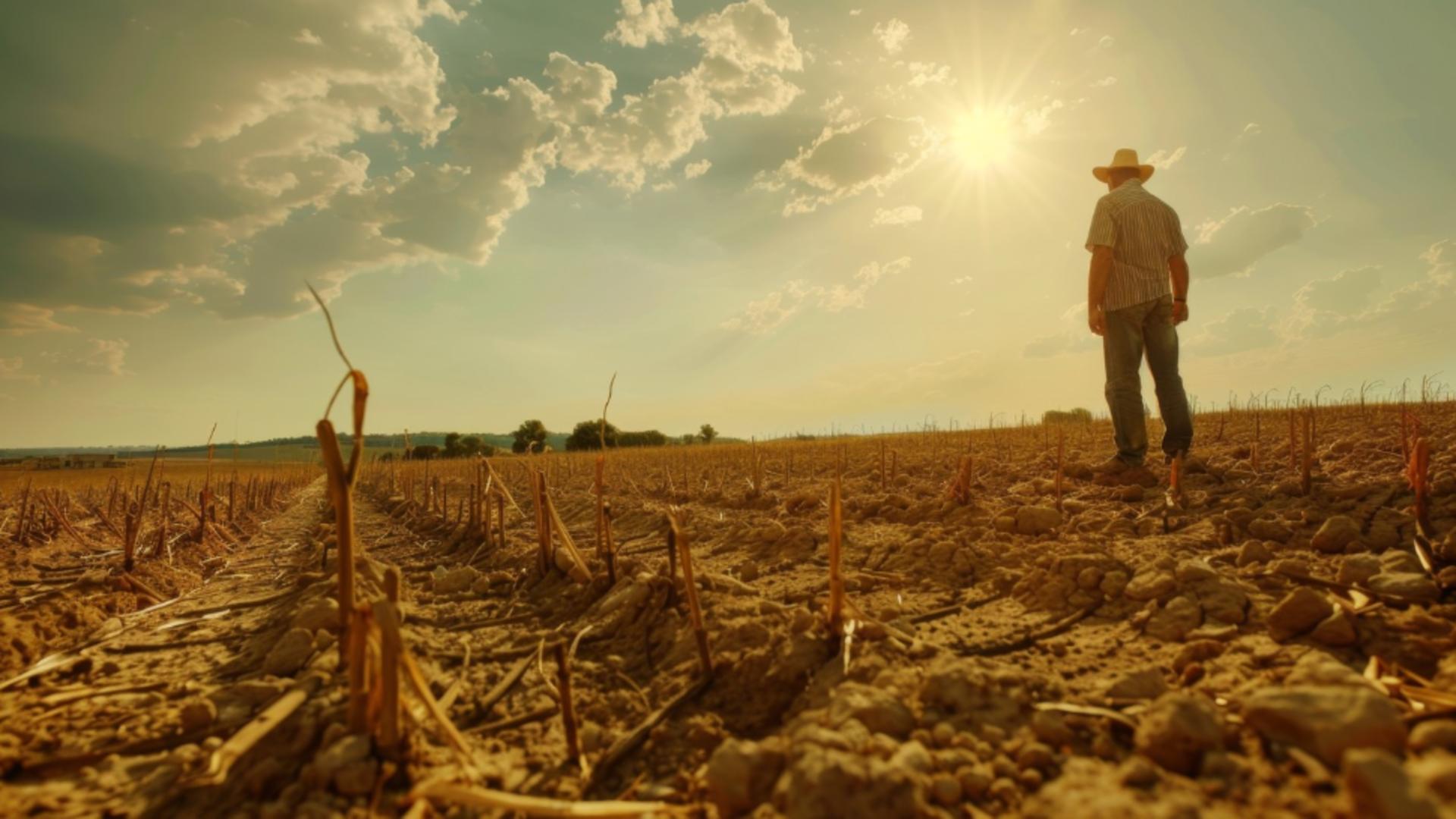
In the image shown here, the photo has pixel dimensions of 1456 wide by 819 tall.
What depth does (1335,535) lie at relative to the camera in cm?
255

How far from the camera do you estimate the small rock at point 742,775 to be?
1318 mm

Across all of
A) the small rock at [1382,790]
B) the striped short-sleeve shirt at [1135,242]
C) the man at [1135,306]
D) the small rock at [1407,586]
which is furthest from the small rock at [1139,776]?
the striped short-sleeve shirt at [1135,242]

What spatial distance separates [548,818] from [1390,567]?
8.54ft

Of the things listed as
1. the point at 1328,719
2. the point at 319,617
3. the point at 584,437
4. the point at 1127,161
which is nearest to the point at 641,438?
the point at 584,437

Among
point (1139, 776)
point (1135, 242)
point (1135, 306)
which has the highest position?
point (1135, 242)

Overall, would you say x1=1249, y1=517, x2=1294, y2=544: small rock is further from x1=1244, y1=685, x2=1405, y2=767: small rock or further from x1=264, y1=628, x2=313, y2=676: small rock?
x1=264, y1=628, x2=313, y2=676: small rock

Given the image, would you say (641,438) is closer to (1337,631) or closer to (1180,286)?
(1180,286)

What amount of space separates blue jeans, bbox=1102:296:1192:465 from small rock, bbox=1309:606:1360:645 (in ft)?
10.2

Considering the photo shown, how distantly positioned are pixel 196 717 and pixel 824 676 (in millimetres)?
1756

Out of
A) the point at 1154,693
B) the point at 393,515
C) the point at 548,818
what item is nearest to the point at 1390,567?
the point at 1154,693

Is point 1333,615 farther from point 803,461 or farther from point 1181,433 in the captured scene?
point 803,461

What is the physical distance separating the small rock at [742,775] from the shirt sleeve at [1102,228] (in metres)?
4.78

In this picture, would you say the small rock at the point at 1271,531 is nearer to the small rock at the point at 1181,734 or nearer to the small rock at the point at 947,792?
the small rock at the point at 1181,734

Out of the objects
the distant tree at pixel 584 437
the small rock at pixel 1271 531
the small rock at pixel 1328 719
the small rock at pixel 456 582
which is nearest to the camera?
the small rock at pixel 1328 719
